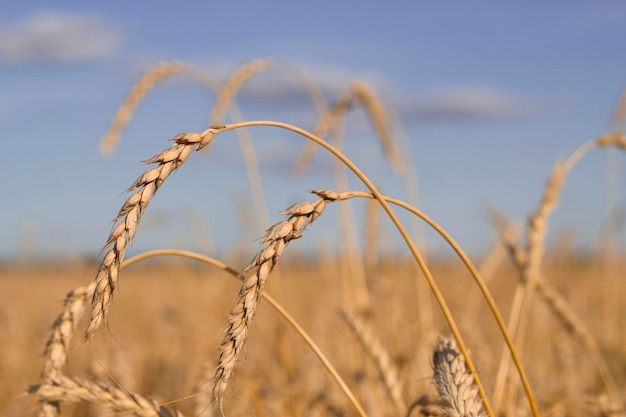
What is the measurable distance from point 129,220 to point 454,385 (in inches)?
24.7

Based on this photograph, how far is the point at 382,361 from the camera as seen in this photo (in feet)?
6.76

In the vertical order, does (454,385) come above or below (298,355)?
below

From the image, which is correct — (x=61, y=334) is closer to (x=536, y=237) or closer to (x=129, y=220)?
(x=129, y=220)

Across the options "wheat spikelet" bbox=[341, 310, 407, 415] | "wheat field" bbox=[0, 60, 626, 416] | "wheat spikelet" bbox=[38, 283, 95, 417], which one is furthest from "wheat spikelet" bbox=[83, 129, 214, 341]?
"wheat spikelet" bbox=[341, 310, 407, 415]

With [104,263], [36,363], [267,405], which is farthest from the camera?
[36,363]

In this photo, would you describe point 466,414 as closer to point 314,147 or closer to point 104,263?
point 104,263

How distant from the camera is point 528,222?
200cm

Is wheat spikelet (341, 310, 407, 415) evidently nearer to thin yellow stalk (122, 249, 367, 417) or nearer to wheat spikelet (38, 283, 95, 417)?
thin yellow stalk (122, 249, 367, 417)

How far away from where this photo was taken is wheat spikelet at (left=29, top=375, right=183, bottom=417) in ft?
4.69

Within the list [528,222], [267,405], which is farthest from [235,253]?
[528,222]

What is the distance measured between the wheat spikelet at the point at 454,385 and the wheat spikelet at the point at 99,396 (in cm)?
49

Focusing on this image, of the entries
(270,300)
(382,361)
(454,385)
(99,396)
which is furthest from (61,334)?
(382,361)

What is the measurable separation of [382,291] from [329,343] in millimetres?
556

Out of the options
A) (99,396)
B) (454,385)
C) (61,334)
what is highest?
(61,334)
